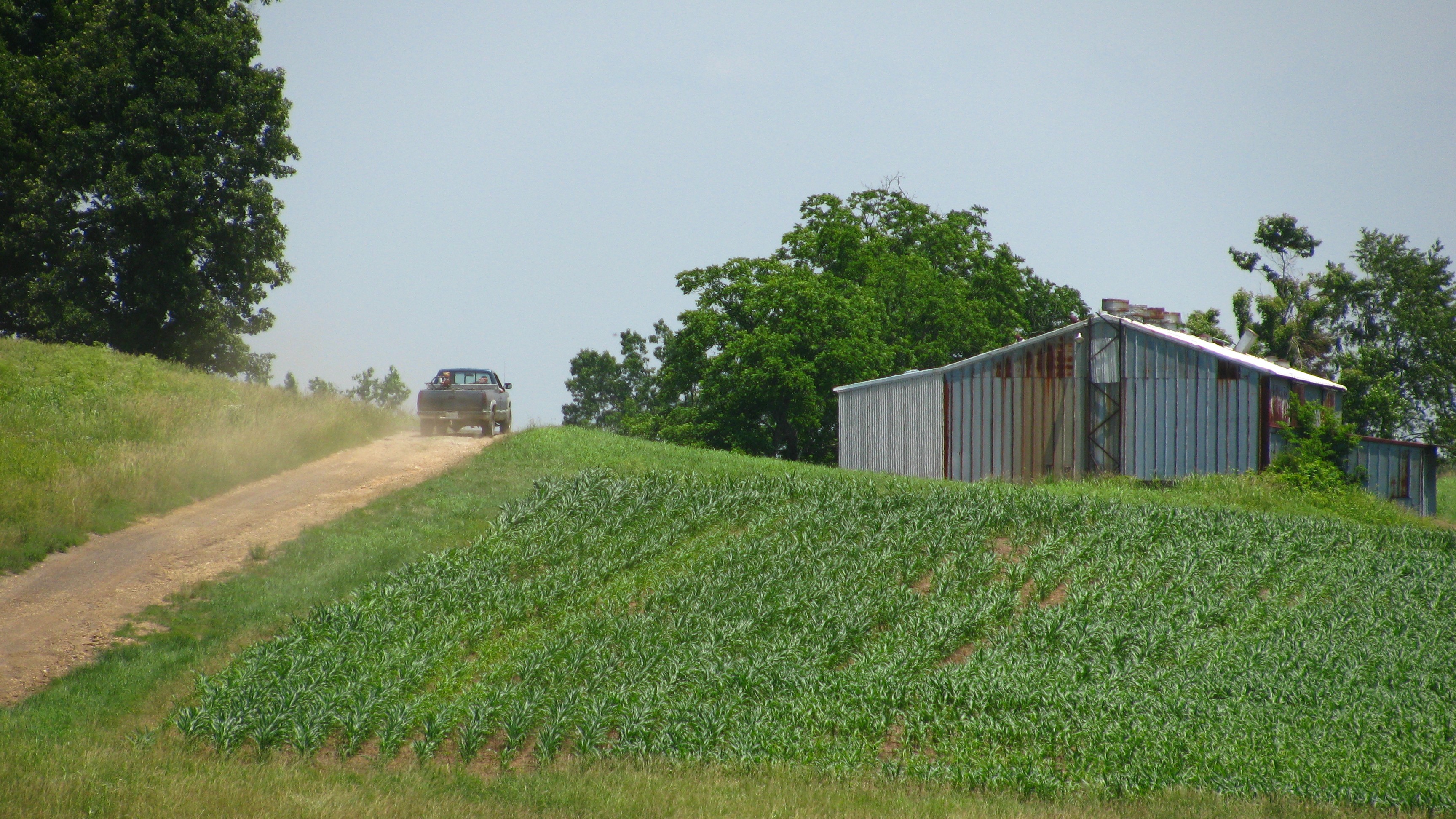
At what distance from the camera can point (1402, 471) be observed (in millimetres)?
28172

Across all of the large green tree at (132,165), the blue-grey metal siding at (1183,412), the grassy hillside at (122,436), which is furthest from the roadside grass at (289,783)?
the large green tree at (132,165)

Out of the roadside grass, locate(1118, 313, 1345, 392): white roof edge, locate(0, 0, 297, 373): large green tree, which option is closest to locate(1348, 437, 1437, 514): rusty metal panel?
locate(1118, 313, 1345, 392): white roof edge

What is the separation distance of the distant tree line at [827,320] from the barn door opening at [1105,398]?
555 centimetres

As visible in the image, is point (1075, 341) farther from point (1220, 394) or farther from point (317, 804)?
point (317, 804)

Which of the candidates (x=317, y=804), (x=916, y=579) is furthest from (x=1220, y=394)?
(x=317, y=804)

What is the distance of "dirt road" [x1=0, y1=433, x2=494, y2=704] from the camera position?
11.2 metres

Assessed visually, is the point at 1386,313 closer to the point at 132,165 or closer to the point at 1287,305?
the point at 1287,305

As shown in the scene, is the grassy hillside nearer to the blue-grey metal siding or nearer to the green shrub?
the blue-grey metal siding

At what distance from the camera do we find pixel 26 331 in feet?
112

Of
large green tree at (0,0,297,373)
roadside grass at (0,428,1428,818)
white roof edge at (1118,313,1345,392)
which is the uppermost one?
large green tree at (0,0,297,373)

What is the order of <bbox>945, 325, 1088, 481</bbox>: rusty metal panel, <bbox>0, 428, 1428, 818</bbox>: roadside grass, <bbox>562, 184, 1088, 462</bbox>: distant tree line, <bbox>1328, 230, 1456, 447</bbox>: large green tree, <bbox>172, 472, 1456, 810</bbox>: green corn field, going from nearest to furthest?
<bbox>0, 428, 1428, 818</bbox>: roadside grass, <bbox>172, 472, 1456, 810</bbox>: green corn field, <bbox>945, 325, 1088, 481</bbox>: rusty metal panel, <bbox>562, 184, 1088, 462</bbox>: distant tree line, <bbox>1328, 230, 1456, 447</bbox>: large green tree

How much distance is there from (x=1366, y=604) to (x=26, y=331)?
38.7 meters

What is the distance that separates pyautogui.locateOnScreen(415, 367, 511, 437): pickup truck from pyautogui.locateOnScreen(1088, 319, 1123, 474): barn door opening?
1634cm

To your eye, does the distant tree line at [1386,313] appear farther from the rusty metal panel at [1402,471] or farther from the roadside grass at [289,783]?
the roadside grass at [289,783]
